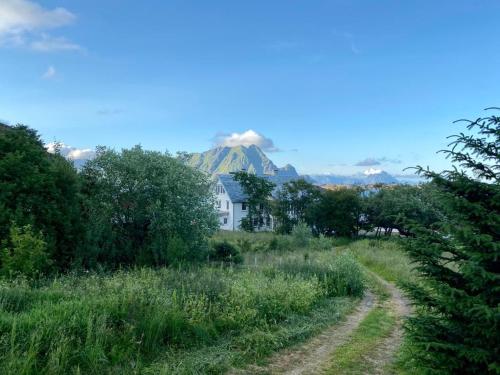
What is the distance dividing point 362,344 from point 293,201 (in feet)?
150

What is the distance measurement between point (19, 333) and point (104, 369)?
138cm

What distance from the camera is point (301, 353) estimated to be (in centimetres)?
755

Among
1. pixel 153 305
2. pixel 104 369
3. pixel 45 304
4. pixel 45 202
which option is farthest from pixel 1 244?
pixel 104 369

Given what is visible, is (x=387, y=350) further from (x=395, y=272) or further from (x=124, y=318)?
(x=395, y=272)

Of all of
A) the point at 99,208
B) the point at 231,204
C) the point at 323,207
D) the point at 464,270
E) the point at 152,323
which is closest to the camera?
the point at 464,270

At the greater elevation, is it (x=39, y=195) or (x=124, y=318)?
(x=39, y=195)

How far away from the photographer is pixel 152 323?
7.09m

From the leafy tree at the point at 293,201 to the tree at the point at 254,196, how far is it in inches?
115

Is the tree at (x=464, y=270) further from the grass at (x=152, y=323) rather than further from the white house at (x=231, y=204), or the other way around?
the white house at (x=231, y=204)

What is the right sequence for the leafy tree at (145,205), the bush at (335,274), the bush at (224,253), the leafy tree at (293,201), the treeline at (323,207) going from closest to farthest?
1. the bush at (335,274)
2. the leafy tree at (145,205)
3. the bush at (224,253)
4. the treeline at (323,207)
5. the leafy tree at (293,201)

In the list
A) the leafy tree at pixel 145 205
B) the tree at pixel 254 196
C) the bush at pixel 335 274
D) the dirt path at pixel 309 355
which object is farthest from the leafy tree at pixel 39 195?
the tree at pixel 254 196

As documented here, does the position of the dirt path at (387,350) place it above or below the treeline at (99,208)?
below

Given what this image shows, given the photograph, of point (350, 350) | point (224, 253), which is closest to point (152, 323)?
point (350, 350)

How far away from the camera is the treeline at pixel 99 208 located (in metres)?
12.1
